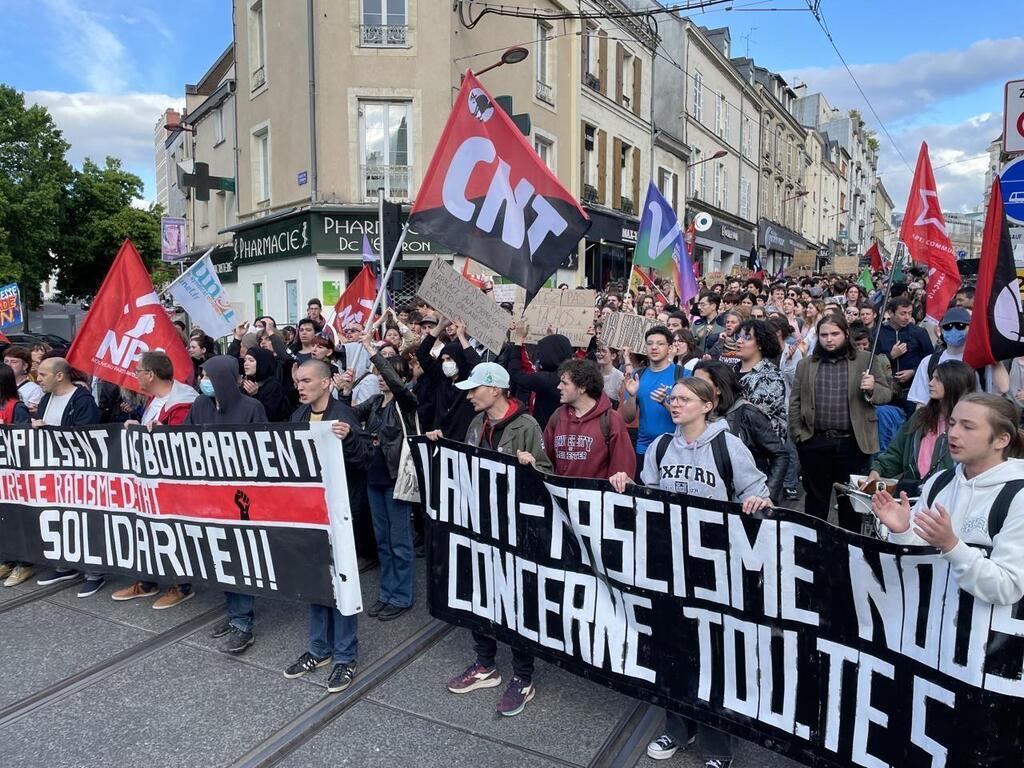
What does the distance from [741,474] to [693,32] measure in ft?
103

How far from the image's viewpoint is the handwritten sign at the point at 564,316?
7.89m

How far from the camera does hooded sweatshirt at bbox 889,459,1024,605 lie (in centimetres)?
239

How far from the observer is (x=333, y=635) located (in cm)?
438

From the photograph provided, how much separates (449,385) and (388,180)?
13468mm

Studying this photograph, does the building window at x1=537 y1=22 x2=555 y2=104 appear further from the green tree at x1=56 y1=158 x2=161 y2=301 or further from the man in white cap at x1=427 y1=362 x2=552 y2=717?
the green tree at x1=56 y1=158 x2=161 y2=301

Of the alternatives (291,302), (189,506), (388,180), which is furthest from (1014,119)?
(291,302)

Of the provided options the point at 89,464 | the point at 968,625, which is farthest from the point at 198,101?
the point at 968,625

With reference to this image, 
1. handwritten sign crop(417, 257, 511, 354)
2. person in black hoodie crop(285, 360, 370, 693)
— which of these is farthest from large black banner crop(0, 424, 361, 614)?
handwritten sign crop(417, 257, 511, 354)

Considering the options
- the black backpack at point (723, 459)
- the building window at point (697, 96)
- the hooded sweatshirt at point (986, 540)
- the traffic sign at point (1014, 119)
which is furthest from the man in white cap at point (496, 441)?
the building window at point (697, 96)

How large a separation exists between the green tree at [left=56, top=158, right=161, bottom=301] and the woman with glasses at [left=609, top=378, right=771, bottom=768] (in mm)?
40383

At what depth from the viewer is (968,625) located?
8.38 ft

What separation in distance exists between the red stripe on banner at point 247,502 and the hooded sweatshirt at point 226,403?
0.43m

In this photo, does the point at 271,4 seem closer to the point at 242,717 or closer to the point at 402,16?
the point at 402,16

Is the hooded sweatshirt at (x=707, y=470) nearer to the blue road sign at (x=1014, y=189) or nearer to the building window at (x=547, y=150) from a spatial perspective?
the blue road sign at (x=1014, y=189)
